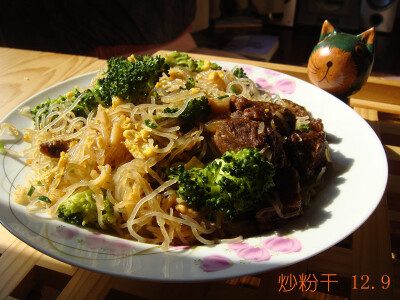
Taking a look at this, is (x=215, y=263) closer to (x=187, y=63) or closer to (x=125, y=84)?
(x=125, y=84)

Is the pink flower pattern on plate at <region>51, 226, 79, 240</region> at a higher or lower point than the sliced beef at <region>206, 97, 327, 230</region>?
lower

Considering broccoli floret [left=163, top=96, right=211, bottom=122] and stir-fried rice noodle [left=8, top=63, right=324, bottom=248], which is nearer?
stir-fried rice noodle [left=8, top=63, right=324, bottom=248]

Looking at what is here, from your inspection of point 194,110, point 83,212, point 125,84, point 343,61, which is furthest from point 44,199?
point 343,61

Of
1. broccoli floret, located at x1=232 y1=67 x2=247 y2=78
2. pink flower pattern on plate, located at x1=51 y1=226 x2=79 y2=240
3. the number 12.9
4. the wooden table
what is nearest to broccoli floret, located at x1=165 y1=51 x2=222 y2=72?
broccoli floret, located at x1=232 y1=67 x2=247 y2=78

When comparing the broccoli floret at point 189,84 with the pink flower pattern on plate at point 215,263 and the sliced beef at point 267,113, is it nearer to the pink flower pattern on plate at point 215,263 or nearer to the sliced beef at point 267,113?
the sliced beef at point 267,113

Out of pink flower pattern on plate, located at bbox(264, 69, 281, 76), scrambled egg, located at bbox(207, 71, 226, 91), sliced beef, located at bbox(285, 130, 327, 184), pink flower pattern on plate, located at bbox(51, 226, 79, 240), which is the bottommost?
pink flower pattern on plate, located at bbox(51, 226, 79, 240)

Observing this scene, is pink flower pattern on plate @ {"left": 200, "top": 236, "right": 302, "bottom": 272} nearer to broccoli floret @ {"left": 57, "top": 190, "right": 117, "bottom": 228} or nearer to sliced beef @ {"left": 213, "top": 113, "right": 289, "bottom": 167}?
sliced beef @ {"left": 213, "top": 113, "right": 289, "bottom": 167}

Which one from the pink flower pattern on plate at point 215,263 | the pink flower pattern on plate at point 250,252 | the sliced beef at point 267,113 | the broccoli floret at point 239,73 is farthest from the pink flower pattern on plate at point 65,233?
the broccoli floret at point 239,73
